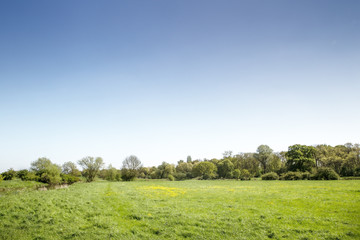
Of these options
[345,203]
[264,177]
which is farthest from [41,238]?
[264,177]

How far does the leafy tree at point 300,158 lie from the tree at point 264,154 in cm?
2080

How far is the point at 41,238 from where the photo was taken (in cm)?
1222

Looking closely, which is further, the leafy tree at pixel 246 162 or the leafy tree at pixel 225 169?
the leafy tree at pixel 246 162

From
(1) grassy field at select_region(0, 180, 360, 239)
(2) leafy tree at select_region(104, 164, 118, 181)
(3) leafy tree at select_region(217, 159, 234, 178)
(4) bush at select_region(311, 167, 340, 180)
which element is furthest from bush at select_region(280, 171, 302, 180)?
(2) leafy tree at select_region(104, 164, 118, 181)

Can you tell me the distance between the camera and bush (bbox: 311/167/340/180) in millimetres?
59719

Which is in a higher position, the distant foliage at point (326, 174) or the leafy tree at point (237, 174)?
the distant foliage at point (326, 174)

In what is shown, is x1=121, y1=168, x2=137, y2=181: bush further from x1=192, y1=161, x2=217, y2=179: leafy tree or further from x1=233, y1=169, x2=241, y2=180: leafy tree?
x1=233, y1=169, x2=241, y2=180: leafy tree

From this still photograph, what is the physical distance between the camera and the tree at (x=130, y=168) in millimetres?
100431

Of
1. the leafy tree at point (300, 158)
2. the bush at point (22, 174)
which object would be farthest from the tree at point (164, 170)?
the bush at point (22, 174)

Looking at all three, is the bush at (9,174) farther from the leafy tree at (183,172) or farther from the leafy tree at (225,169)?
the leafy tree at (225,169)

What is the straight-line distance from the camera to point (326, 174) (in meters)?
60.8

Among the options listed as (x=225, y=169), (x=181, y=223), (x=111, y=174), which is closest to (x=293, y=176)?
(x=225, y=169)

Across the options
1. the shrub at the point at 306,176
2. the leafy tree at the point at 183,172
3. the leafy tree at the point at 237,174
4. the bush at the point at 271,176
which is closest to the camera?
the shrub at the point at 306,176

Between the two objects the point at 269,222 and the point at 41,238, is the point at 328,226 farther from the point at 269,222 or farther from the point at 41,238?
the point at 41,238
